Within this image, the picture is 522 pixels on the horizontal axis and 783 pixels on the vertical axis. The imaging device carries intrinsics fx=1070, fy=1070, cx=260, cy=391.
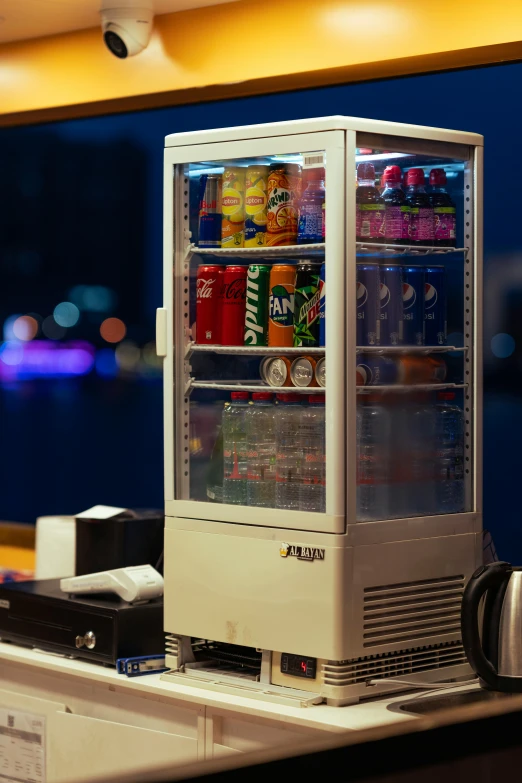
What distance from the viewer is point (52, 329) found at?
4191 mm

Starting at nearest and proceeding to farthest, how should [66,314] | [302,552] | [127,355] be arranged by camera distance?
1. [302,552]
2. [127,355]
3. [66,314]

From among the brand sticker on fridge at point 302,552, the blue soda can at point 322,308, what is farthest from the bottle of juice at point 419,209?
the brand sticker on fridge at point 302,552

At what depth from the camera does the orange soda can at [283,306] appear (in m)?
2.62

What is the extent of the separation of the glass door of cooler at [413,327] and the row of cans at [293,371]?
4.1 inches

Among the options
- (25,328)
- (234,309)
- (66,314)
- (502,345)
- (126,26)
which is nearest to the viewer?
(234,309)

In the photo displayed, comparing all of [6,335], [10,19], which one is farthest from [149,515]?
[10,19]

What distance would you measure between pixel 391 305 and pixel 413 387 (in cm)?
21

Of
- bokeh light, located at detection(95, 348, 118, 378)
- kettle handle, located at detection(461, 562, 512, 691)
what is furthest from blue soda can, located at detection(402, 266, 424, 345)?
bokeh light, located at detection(95, 348, 118, 378)

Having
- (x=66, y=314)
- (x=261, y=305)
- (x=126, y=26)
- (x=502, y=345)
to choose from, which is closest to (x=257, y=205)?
(x=261, y=305)

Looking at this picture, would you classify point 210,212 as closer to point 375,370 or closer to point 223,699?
point 375,370

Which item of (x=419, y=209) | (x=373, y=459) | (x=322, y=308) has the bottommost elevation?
(x=373, y=459)

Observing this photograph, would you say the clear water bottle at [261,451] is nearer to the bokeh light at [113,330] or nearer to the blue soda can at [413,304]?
the blue soda can at [413,304]

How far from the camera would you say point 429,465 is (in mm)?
2654

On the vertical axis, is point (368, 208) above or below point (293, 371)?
above
